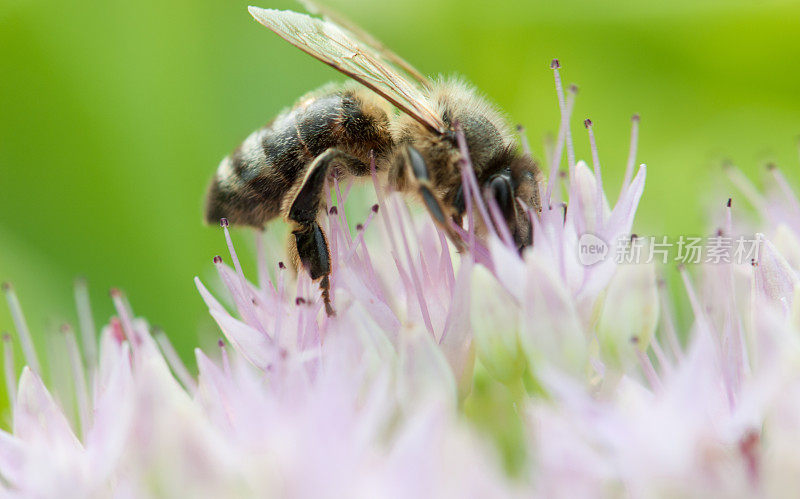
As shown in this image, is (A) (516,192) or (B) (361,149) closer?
(A) (516,192)

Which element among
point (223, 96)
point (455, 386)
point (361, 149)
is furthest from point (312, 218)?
point (223, 96)

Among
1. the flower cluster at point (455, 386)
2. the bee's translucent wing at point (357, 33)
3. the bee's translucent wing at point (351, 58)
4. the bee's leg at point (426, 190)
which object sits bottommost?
the flower cluster at point (455, 386)

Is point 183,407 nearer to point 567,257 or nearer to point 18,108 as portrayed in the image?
point 567,257

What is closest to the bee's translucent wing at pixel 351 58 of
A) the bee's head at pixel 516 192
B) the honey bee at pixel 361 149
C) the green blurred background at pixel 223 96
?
the honey bee at pixel 361 149

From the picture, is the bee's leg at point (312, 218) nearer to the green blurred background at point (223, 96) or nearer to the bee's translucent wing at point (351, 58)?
the bee's translucent wing at point (351, 58)

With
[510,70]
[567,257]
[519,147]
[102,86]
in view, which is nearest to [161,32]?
[102,86]

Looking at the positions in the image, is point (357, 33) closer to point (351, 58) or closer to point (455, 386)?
point (351, 58)
